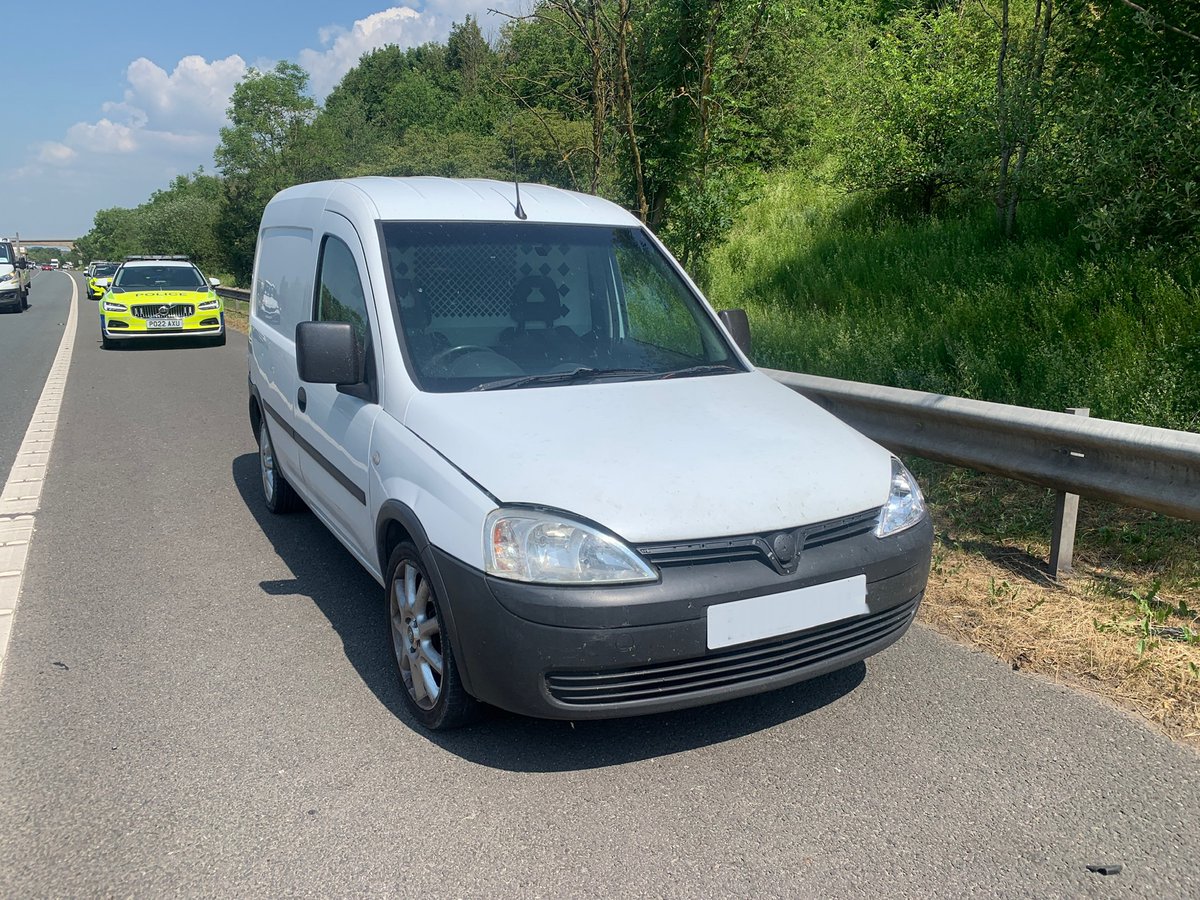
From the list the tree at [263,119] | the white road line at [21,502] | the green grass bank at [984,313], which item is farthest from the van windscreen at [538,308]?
the tree at [263,119]

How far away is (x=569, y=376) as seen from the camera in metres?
3.97

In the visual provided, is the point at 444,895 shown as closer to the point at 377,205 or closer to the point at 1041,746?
the point at 1041,746

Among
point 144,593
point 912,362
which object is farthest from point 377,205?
point 912,362

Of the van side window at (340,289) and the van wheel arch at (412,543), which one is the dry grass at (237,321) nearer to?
the van side window at (340,289)

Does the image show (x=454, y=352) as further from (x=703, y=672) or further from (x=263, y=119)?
(x=263, y=119)

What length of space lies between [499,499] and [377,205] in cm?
191

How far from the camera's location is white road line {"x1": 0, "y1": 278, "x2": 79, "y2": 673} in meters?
4.86

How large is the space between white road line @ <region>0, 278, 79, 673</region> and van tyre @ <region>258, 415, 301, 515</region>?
55.2 inches

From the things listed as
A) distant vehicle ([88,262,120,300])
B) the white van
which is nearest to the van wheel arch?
the white van

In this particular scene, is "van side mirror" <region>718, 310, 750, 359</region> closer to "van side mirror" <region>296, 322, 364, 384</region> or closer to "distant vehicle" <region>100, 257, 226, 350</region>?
"van side mirror" <region>296, 322, 364, 384</region>

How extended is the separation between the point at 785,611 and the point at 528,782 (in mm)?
999

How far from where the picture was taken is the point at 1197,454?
3.80 metres

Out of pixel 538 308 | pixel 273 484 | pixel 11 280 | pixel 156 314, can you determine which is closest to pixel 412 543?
pixel 538 308

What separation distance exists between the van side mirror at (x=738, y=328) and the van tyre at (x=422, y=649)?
6.38 feet
